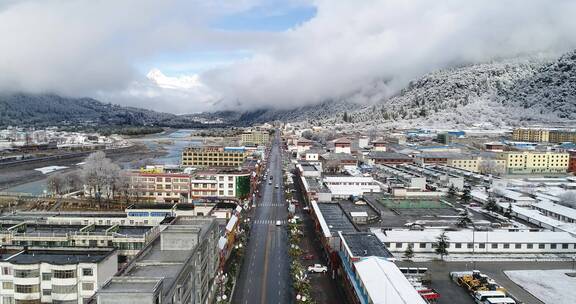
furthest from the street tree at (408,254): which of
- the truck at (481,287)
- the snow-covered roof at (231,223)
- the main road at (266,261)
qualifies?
the snow-covered roof at (231,223)

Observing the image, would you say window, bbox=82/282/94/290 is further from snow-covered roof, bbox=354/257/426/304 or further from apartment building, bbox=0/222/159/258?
snow-covered roof, bbox=354/257/426/304

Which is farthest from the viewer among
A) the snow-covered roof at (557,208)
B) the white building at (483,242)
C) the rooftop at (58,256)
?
the snow-covered roof at (557,208)

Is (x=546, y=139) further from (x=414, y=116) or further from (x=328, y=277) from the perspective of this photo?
(x=328, y=277)

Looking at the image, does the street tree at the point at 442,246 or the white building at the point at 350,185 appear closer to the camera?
the street tree at the point at 442,246

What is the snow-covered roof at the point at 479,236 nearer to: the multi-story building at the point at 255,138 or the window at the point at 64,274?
the window at the point at 64,274

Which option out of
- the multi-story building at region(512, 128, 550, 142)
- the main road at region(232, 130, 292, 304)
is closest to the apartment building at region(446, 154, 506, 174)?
the main road at region(232, 130, 292, 304)

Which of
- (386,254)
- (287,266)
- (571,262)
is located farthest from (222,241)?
(571,262)
